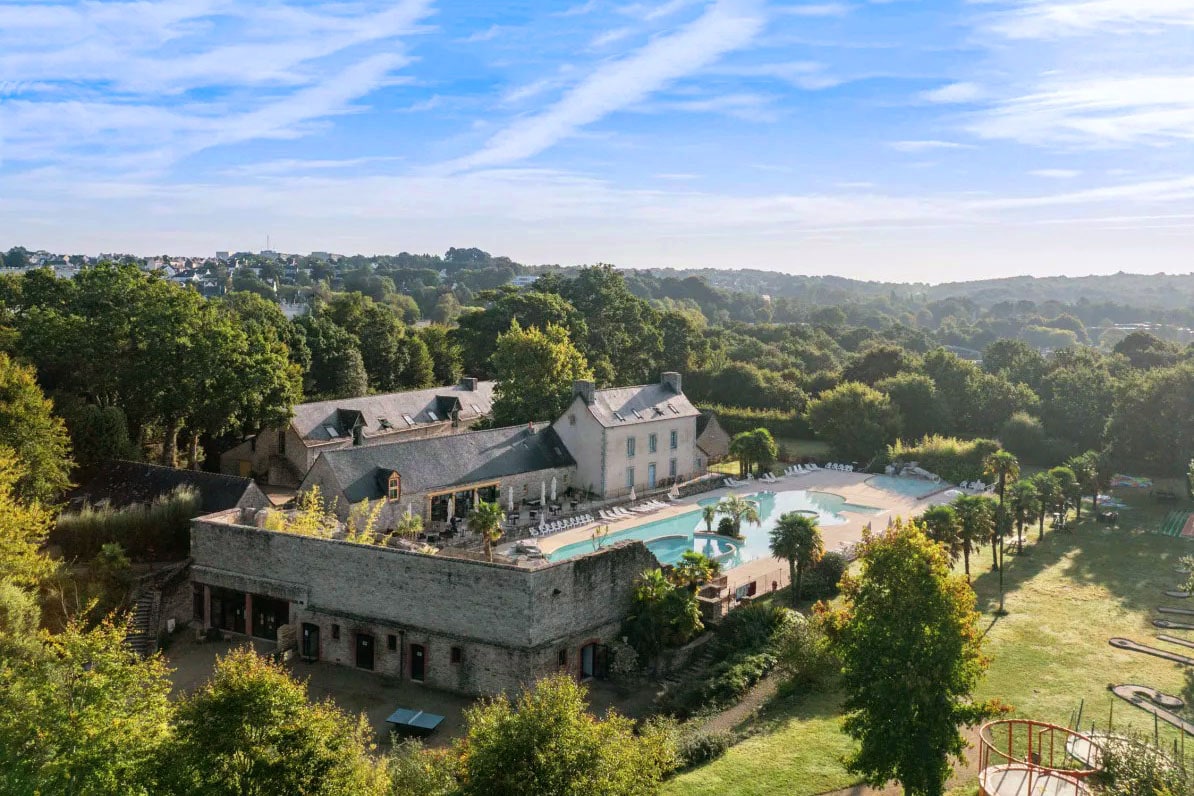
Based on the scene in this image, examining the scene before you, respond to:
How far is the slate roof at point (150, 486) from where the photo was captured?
33.3m

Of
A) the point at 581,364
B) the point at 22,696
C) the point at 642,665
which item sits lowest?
the point at 642,665

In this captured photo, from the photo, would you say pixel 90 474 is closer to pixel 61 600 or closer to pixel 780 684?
pixel 61 600

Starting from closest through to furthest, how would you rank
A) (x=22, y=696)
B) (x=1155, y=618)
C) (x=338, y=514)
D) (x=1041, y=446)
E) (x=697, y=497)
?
(x=22, y=696), (x=1155, y=618), (x=338, y=514), (x=697, y=497), (x=1041, y=446)

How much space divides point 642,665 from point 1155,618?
19538mm

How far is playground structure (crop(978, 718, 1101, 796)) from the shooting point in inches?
741

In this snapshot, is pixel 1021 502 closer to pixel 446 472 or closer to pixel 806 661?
pixel 806 661

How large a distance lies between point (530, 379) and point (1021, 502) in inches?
1014

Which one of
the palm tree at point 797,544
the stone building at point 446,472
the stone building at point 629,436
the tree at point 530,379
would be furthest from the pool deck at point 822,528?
the tree at point 530,379

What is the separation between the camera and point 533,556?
118ft

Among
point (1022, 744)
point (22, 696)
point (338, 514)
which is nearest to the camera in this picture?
point (22, 696)

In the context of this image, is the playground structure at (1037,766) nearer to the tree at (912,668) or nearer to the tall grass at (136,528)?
the tree at (912,668)

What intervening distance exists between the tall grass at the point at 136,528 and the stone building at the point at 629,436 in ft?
64.2

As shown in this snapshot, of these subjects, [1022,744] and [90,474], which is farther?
[90,474]

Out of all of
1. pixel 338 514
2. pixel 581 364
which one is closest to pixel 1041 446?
pixel 581 364
